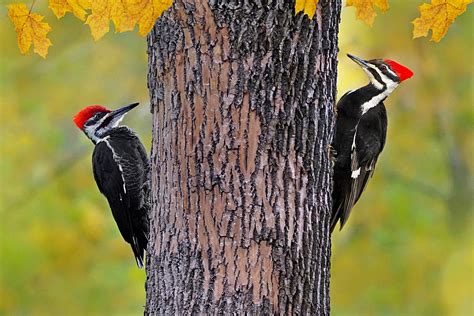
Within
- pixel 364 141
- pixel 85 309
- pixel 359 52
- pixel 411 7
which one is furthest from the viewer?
pixel 85 309

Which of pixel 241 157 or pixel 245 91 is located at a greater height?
pixel 245 91

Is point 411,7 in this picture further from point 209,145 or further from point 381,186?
point 209,145

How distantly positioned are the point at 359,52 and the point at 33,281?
4.74 metres

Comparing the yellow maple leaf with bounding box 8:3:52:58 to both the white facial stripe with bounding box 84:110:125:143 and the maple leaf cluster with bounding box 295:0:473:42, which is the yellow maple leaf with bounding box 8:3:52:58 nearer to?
the maple leaf cluster with bounding box 295:0:473:42

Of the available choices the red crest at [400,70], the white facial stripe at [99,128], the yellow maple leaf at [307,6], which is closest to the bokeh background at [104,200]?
the white facial stripe at [99,128]

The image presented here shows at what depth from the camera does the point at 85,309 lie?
465 inches

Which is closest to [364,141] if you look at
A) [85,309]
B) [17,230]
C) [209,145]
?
[209,145]

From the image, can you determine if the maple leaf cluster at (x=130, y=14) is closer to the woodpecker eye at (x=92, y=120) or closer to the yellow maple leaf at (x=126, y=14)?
the yellow maple leaf at (x=126, y=14)

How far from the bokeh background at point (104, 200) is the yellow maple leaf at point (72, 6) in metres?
6.97

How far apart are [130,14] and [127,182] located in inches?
Result: 95.5

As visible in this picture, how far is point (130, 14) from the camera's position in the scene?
10.3 ft

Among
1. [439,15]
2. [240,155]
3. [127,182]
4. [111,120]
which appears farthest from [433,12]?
[111,120]

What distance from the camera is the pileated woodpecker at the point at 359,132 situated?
16.3ft

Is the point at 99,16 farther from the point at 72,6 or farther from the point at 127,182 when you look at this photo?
the point at 127,182
